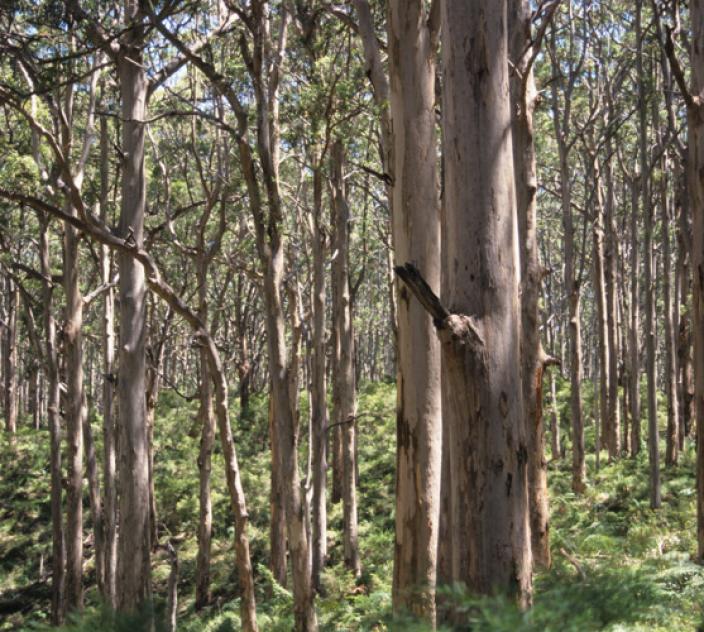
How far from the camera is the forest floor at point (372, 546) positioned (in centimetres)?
335

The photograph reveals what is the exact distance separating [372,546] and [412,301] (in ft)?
38.1

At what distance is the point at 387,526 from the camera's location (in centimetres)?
1839

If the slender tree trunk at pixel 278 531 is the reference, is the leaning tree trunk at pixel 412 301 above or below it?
above

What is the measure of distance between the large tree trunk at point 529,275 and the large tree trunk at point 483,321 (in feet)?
14.5

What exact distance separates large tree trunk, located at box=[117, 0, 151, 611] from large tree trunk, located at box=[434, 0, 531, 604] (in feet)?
18.0

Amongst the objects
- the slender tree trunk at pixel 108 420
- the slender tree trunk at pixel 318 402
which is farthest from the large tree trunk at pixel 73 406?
the slender tree trunk at pixel 318 402

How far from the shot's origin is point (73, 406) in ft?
43.8

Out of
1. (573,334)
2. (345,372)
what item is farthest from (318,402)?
(573,334)

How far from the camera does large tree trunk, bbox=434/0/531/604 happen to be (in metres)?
3.72

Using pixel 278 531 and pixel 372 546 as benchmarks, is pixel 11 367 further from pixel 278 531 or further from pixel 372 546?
pixel 278 531

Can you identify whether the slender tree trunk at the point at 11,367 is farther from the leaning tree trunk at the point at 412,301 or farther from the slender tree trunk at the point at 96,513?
the leaning tree trunk at the point at 412,301

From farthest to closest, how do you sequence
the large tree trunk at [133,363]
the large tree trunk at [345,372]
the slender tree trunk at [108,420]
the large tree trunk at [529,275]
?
the large tree trunk at [345,372] → the slender tree trunk at [108,420] → the large tree trunk at [133,363] → the large tree trunk at [529,275]

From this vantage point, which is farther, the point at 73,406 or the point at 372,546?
the point at 372,546

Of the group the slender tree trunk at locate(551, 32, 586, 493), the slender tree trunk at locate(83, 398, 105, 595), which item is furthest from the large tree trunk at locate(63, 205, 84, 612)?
the slender tree trunk at locate(551, 32, 586, 493)
